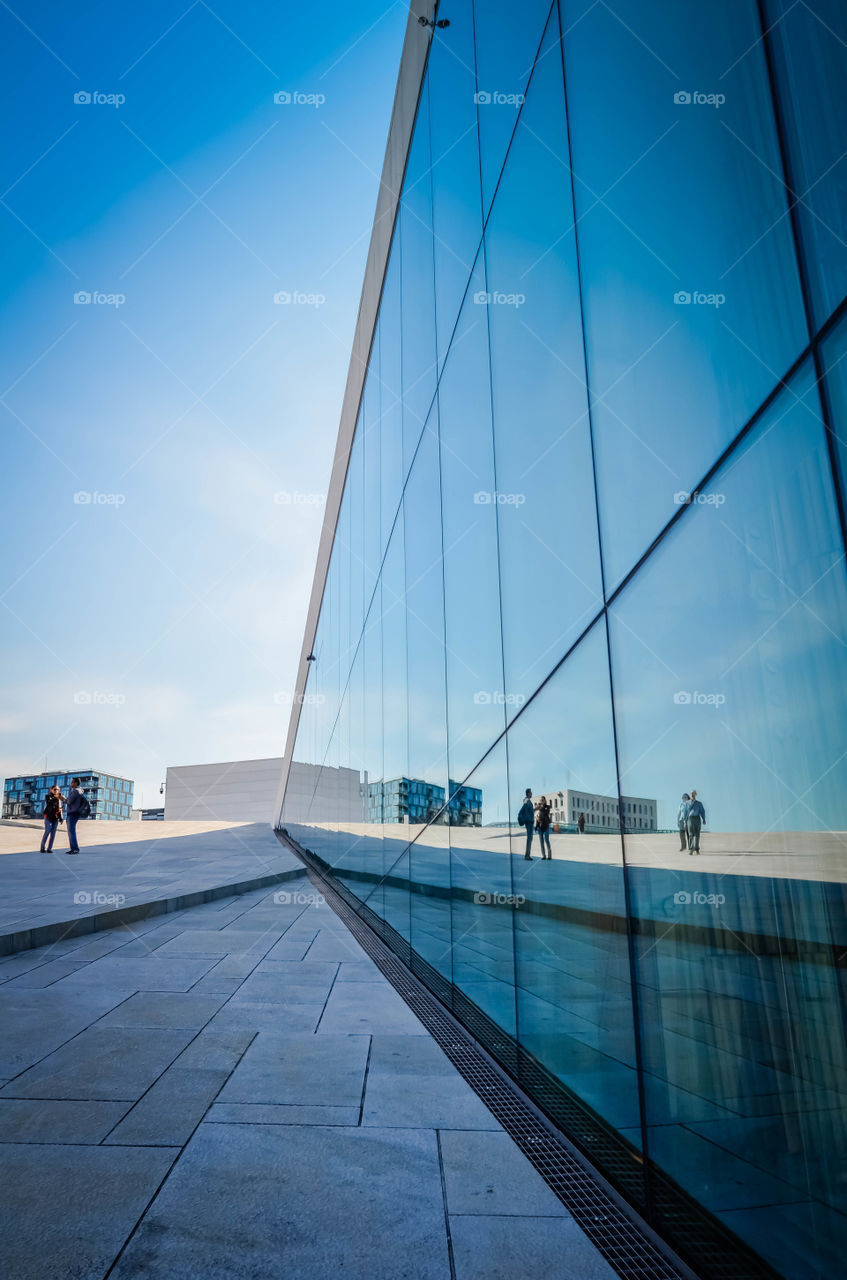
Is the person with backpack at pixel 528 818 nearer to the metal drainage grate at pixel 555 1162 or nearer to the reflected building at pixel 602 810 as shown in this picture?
the reflected building at pixel 602 810

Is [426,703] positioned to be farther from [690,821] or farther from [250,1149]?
[690,821]

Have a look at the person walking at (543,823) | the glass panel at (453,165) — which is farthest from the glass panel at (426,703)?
the person walking at (543,823)

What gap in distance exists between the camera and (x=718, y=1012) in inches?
93.7

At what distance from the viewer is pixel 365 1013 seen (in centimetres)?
552

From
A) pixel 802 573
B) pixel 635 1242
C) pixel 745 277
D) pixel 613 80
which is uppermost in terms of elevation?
pixel 613 80

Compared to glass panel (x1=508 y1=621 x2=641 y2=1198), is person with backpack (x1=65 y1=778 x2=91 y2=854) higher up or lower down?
higher up

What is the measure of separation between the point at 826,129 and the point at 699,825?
206 centimetres

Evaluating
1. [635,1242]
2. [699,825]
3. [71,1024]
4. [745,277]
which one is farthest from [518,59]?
[71,1024]

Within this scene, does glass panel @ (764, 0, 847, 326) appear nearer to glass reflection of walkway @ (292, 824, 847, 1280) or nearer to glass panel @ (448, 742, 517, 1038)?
glass reflection of walkway @ (292, 824, 847, 1280)

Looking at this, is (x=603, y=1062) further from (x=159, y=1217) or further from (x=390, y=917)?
(x=390, y=917)

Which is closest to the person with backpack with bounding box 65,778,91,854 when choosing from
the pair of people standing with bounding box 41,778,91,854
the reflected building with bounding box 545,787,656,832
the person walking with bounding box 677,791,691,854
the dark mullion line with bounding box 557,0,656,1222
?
the pair of people standing with bounding box 41,778,91,854

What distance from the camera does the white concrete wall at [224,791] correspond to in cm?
7000

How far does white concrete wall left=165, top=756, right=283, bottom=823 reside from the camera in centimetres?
7000

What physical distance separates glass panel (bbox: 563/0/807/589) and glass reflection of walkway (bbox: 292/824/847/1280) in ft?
4.35
